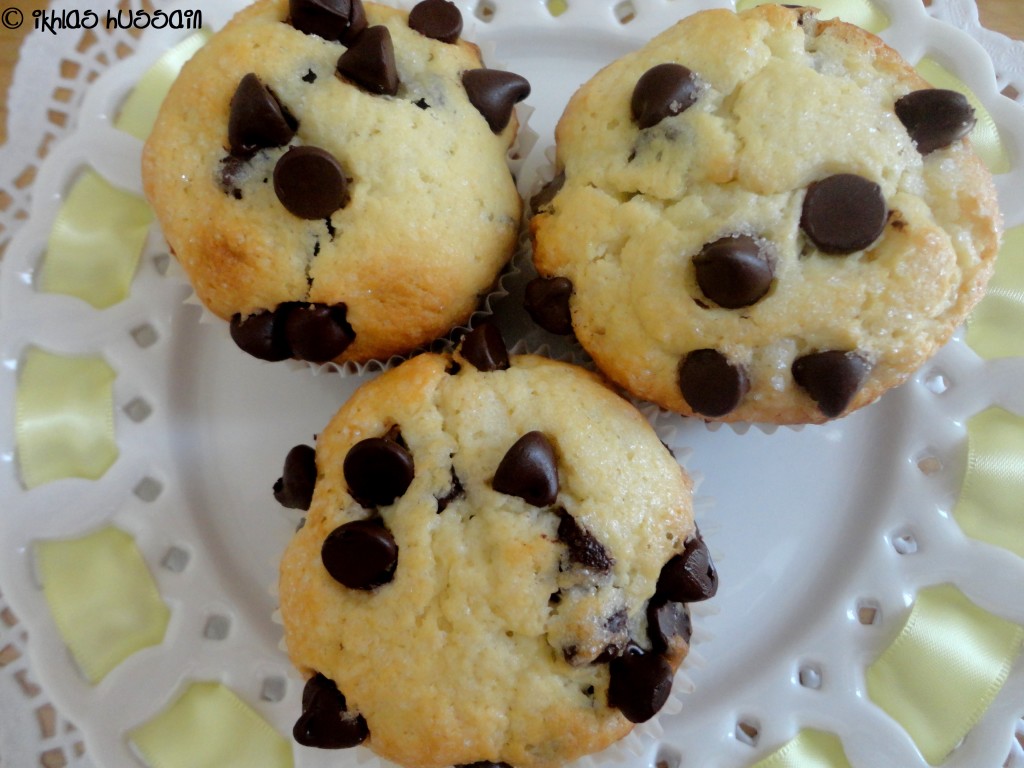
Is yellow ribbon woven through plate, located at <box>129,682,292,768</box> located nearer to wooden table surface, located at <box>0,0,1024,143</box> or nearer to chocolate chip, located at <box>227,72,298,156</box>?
chocolate chip, located at <box>227,72,298,156</box>

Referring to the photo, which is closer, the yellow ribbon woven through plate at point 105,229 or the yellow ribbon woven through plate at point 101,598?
Answer: the yellow ribbon woven through plate at point 101,598

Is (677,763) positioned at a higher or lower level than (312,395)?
lower

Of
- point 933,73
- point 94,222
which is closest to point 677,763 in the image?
point 933,73

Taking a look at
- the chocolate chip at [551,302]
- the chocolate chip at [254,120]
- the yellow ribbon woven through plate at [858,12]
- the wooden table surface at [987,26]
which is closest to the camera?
the chocolate chip at [254,120]

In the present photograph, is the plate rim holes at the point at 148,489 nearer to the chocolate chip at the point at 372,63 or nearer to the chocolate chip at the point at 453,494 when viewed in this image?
the chocolate chip at the point at 453,494

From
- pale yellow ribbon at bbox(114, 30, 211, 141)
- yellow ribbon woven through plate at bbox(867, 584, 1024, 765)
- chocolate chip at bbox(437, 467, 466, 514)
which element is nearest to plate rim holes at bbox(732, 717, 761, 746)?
yellow ribbon woven through plate at bbox(867, 584, 1024, 765)

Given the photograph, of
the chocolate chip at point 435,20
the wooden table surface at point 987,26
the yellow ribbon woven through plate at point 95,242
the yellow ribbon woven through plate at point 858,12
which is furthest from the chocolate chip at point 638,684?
the wooden table surface at point 987,26

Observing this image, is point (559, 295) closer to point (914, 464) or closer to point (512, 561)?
point (512, 561)

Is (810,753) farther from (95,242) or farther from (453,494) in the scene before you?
(95,242)
